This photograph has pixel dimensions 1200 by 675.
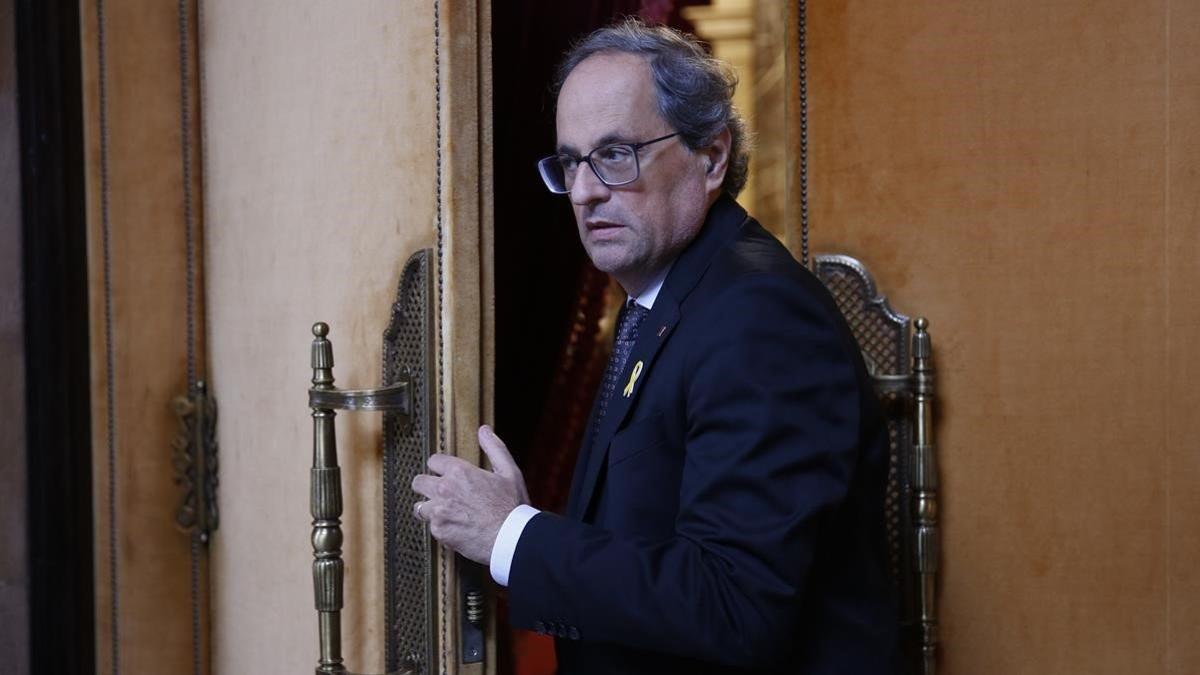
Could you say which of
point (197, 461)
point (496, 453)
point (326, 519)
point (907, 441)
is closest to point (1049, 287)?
point (907, 441)

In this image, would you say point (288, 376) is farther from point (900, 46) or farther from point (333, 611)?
point (900, 46)

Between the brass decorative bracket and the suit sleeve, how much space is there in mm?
1268

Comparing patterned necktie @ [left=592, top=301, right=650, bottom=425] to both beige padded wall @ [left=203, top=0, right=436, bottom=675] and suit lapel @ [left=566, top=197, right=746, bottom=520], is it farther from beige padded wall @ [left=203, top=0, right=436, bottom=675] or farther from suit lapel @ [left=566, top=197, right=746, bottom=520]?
beige padded wall @ [left=203, top=0, right=436, bottom=675]

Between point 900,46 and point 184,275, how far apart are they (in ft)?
5.00

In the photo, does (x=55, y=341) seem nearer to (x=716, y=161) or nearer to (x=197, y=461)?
(x=197, y=461)

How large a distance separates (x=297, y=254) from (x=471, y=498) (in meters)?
0.77

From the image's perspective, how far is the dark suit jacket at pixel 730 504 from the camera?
1.36 m

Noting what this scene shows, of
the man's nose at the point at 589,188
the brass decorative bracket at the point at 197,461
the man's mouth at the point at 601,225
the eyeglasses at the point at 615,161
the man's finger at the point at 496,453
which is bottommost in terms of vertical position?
the brass decorative bracket at the point at 197,461

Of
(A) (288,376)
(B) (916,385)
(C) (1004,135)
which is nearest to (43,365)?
(A) (288,376)

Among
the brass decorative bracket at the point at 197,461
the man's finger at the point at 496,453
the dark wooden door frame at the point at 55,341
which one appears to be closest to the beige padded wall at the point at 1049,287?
the man's finger at the point at 496,453

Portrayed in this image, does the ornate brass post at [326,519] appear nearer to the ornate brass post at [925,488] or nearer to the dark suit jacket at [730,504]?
the dark suit jacket at [730,504]

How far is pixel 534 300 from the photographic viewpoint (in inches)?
107

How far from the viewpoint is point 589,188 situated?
5.56 ft

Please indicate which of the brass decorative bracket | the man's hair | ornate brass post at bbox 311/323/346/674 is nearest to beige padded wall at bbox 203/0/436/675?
the brass decorative bracket
